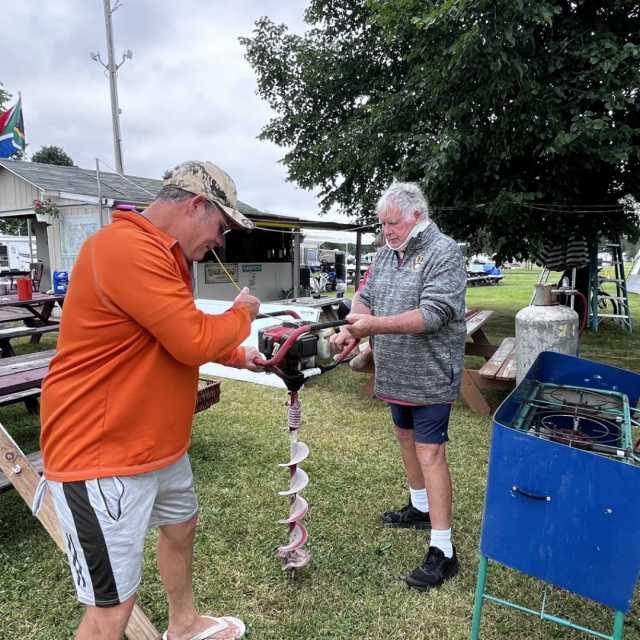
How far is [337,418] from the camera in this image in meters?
4.73

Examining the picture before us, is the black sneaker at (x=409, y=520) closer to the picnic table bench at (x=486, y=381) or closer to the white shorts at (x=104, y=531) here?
the white shorts at (x=104, y=531)

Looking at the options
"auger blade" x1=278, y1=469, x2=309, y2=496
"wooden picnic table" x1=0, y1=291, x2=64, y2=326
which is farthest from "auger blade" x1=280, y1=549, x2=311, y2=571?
"wooden picnic table" x1=0, y1=291, x2=64, y2=326

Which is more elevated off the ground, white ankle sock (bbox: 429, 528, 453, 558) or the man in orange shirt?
the man in orange shirt

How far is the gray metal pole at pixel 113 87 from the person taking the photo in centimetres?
1797

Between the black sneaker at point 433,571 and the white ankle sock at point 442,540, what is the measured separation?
18 millimetres

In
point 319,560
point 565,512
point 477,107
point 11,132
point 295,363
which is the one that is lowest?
point 319,560

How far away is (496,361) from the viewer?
504 centimetres

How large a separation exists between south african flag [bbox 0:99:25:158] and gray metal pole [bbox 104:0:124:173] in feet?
12.5

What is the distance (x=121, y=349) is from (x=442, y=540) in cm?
187

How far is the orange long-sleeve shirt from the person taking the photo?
130 cm

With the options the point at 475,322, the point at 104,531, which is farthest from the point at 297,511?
the point at 475,322

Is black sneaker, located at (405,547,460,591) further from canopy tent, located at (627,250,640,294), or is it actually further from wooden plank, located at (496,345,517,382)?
canopy tent, located at (627,250,640,294)

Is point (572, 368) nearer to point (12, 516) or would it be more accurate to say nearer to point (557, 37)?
point (12, 516)

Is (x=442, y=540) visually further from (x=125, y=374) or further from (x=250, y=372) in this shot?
(x=250, y=372)
